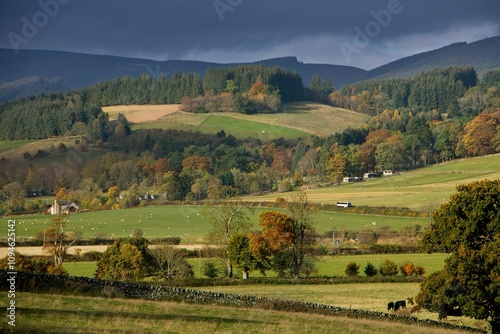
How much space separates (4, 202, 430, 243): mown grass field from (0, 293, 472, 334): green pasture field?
4840 centimetres

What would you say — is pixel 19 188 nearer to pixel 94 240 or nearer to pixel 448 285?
pixel 94 240

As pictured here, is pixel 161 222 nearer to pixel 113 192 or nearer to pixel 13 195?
pixel 13 195

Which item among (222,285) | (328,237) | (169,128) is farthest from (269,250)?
(169,128)

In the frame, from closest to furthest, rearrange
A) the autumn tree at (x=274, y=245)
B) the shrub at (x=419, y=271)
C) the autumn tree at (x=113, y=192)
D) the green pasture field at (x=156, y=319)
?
the green pasture field at (x=156, y=319)
the shrub at (x=419, y=271)
the autumn tree at (x=274, y=245)
the autumn tree at (x=113, y=192)

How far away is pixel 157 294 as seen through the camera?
33750 millimetres

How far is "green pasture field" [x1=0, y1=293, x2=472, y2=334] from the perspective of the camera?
23.7 metres

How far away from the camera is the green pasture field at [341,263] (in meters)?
62.7

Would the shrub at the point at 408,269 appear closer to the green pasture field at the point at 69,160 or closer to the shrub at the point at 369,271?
the shrub at the point at 369,271

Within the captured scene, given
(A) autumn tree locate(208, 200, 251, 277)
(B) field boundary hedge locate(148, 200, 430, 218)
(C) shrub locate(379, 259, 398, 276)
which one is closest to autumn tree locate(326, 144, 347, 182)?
(B) field boundary hedge locate(148, 200, 430, 218)

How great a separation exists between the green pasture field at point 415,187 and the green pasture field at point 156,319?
6603 centimetres

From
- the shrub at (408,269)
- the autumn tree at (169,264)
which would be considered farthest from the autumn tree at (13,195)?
the shrub at (408,269)

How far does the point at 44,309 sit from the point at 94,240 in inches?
2216

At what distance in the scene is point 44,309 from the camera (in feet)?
83.9

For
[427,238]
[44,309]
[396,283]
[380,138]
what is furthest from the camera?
[380,138]
